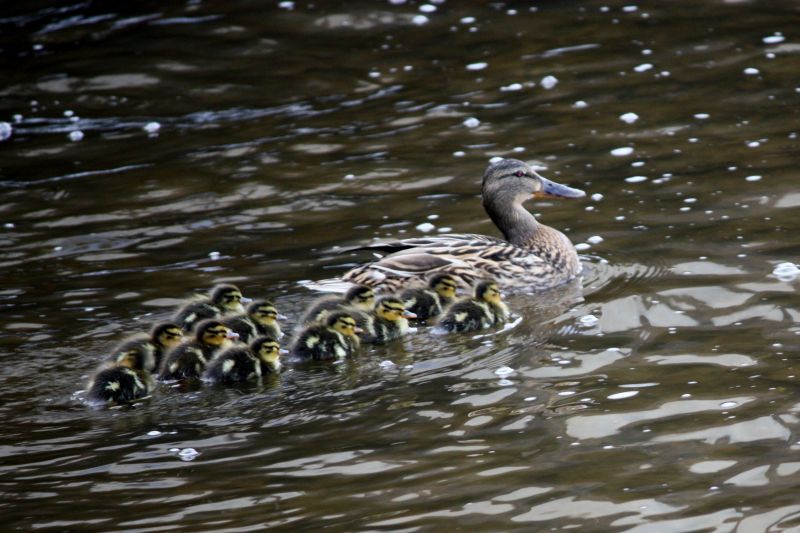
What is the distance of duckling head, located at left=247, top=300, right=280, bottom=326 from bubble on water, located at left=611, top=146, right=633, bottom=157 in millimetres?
3631

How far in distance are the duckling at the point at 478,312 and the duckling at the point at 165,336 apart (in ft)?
4.47

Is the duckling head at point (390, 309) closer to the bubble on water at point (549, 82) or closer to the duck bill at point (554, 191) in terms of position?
the duck bill at point (554, 191)

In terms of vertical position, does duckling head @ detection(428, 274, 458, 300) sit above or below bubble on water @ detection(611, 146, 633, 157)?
below

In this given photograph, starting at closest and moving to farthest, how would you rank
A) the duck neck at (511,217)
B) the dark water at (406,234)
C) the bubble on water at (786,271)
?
the dark water at (406,234) < the bubble on water at (786,271) < the duck neck at (511,217)

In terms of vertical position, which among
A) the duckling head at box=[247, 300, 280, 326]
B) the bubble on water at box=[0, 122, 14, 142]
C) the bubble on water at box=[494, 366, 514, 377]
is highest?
the bubble on water at box=[0, 122, 14, 142]

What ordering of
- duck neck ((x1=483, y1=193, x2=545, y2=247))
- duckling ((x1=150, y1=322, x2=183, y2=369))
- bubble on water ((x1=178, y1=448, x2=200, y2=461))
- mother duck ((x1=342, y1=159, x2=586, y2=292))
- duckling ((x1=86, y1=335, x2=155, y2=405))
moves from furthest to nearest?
duck neck ((x1=483, y1=193, x2=545, y2=247)), mother duck ((x1=342, y1=159, x2=586, y2=292)), duckling ((x1=150, y1=322, x2=183, y2=369)), duckling ((x1=86, y1=335, x2=155, y2=405)), bubble on water ((x1=178, y1=448, x2=200, y2=461))

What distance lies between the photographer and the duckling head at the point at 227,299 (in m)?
6.97

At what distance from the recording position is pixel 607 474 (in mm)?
5043

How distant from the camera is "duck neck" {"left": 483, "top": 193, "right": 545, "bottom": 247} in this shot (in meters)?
8.03

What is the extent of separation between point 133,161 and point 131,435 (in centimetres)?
508

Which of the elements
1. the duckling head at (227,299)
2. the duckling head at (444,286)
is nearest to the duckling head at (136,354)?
the duckling head at (227,299)

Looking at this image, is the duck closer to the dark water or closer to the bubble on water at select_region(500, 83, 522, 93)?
the dark water

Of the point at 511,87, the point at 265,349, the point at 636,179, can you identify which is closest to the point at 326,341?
the point at 265,349

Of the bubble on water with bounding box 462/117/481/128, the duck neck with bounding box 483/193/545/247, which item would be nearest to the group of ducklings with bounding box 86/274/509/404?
the duck neck with bounding box 483/193/545/247
